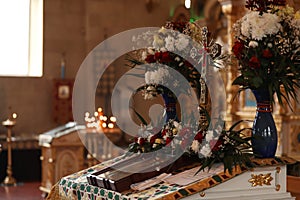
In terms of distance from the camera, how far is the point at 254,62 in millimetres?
4344

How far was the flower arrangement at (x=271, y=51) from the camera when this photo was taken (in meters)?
4.36

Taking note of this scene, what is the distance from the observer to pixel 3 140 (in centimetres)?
1153

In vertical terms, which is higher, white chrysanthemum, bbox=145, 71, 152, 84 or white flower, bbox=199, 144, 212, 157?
white chrysanthemum, bbox=145, 71, 152, 84

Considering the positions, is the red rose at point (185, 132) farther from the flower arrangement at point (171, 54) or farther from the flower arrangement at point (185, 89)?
the flower arrangement at point (171, 54)

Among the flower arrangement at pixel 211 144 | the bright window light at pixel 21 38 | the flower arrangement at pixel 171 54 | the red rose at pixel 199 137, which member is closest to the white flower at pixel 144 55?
the flower arrangement at pixel 171 54

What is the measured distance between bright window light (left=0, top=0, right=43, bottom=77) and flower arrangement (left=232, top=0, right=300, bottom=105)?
8530 millimetres

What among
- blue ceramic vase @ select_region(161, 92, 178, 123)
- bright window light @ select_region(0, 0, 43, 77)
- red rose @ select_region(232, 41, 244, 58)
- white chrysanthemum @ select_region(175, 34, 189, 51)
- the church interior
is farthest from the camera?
bright window light @ select_region(0, 0, 43, 77)

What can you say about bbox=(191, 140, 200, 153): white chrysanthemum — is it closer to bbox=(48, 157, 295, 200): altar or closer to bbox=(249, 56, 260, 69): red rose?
bbox=(48, 157, 295, 200): altar

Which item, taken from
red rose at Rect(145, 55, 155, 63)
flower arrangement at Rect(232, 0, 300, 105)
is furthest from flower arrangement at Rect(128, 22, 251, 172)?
flower arrangement at Rect(232, 0, 300, 105)

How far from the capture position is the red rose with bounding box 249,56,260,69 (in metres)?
4.34

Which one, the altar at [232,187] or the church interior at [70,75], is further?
the church interior at [70,75]

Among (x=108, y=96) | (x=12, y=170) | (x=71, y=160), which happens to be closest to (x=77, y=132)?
(x=71, y=160)

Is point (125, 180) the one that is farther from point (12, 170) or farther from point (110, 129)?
point (12, 170)

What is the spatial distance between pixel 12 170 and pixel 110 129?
2067 millimetres
